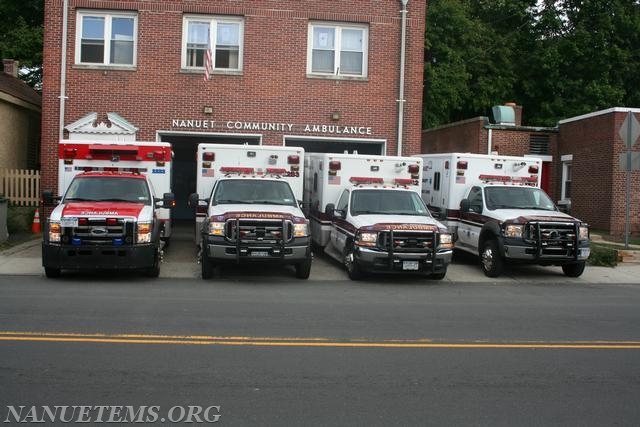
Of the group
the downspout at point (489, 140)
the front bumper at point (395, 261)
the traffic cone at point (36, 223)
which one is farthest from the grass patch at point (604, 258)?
the traffic cone at point (36, 223)

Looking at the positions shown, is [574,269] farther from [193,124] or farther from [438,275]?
[193,124]

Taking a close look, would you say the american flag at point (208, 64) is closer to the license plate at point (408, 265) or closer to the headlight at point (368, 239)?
the headlight at point (368, 239)

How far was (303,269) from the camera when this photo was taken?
1367 cm

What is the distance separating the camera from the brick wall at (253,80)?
67.8ft

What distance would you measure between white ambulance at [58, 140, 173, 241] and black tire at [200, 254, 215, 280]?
265 cm


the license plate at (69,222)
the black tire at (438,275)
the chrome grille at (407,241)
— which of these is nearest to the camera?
the license plate at (69,222)

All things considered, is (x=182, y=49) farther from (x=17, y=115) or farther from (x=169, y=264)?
(x=169, y=264)

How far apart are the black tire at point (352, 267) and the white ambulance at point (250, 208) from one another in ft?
2.81

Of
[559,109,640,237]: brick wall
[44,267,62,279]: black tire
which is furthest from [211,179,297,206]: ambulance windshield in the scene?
[559,109,640,237]: brick wall

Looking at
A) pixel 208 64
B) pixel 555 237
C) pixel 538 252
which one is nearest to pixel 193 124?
pixel 208 64

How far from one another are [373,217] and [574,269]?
4.68 m

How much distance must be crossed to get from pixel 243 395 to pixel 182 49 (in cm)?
Answer: 1687

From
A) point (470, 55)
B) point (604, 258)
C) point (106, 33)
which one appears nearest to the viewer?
point (604, 258)

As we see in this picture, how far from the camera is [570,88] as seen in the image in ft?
114
